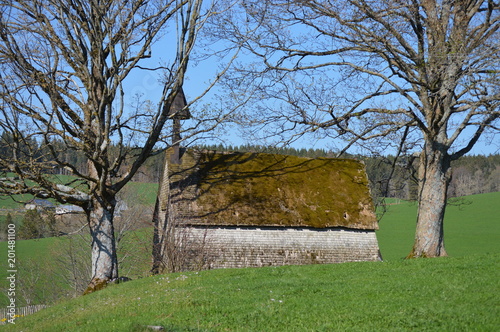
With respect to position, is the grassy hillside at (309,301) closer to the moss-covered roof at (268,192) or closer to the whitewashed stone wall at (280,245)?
the whitewashed stone wall at (280,245)

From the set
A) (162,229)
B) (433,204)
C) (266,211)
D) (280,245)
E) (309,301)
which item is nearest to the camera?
(309,301)

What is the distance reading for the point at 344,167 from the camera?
2525 centimetres

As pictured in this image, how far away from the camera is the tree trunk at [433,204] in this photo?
50.3 ft

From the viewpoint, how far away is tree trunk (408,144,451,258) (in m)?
15.3

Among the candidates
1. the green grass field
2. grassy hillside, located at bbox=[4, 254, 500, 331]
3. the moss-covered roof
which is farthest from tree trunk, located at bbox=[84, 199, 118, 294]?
the moss-covered roof

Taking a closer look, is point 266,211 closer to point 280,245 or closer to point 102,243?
point 280,245

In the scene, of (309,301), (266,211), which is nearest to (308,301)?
(309,301)

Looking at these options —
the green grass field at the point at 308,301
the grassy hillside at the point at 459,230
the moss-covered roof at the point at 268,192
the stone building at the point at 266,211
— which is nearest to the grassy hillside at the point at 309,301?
the green grass field at the point at 308,301

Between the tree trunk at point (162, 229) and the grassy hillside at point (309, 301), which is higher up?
the tree trunk at point (162, 229)

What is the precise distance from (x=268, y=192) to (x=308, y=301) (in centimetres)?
1318

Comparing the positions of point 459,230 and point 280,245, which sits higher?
point 280,245

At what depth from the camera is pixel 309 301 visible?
923 centimetres

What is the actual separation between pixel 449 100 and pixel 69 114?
12583 mm

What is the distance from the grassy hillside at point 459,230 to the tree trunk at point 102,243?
24.5 meters
